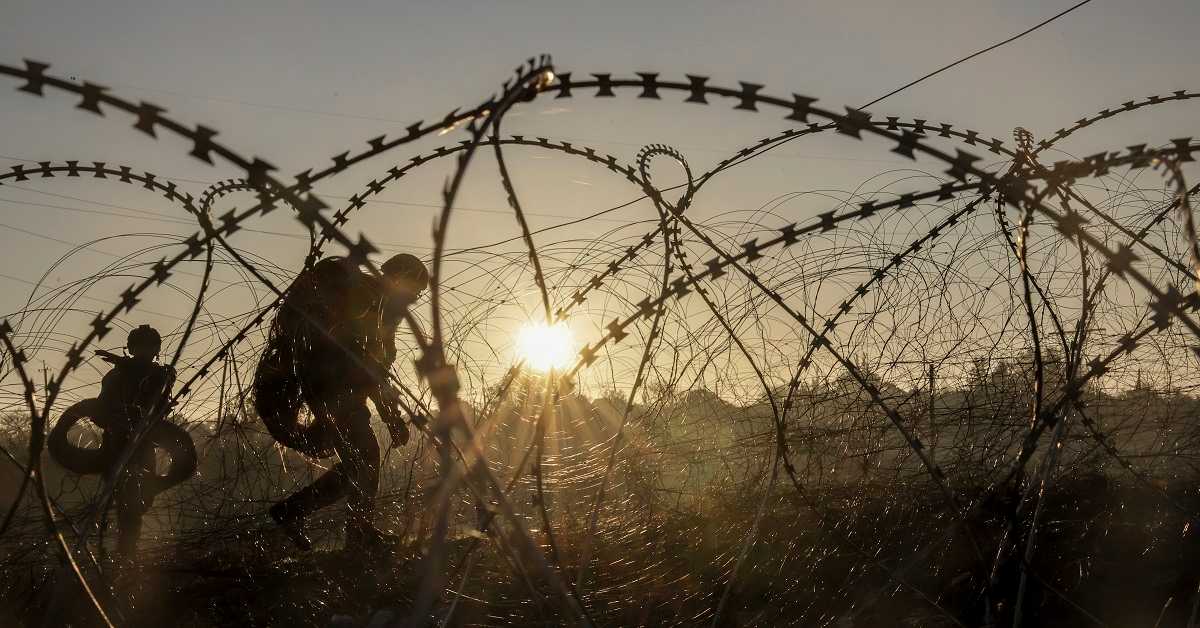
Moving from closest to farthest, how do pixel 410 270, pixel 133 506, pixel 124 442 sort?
pixel 410 270
pixel 124 442
pixel 133 506

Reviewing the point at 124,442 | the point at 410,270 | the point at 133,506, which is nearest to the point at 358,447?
the point at 410,270

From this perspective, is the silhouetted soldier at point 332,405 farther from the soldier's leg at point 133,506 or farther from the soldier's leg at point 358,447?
the soldier's leg at point 133,506

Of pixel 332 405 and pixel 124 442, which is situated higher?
pixel 332 405

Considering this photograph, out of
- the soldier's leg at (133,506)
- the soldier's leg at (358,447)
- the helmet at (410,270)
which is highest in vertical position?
the helmet at (410,270)

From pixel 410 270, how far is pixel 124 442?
2128mm

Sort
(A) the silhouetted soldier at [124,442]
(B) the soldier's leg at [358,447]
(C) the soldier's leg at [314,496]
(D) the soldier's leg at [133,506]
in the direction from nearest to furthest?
(B) the soldier's leg at [358,447], (C) the soldier's leg at [314,496], (D) the soldier's leg at [133,506], (A) the silhouetted soldier at [124,442]

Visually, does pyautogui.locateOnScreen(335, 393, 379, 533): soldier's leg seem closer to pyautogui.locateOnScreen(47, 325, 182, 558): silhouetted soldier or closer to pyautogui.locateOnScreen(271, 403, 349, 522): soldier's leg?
pyautogui.locateOnScreen(271, 403, 349, 522): soldier's leg

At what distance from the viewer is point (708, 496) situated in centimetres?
598

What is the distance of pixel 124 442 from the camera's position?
6.21 m

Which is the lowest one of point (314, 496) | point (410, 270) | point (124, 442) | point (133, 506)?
point (133, 506)

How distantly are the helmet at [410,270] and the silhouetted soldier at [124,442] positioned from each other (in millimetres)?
1516

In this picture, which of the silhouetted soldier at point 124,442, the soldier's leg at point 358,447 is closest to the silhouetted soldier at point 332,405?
the soldier's leg at point 358,447

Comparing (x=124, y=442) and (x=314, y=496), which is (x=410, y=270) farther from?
(x=124, y=442)

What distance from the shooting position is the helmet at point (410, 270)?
5.82m
